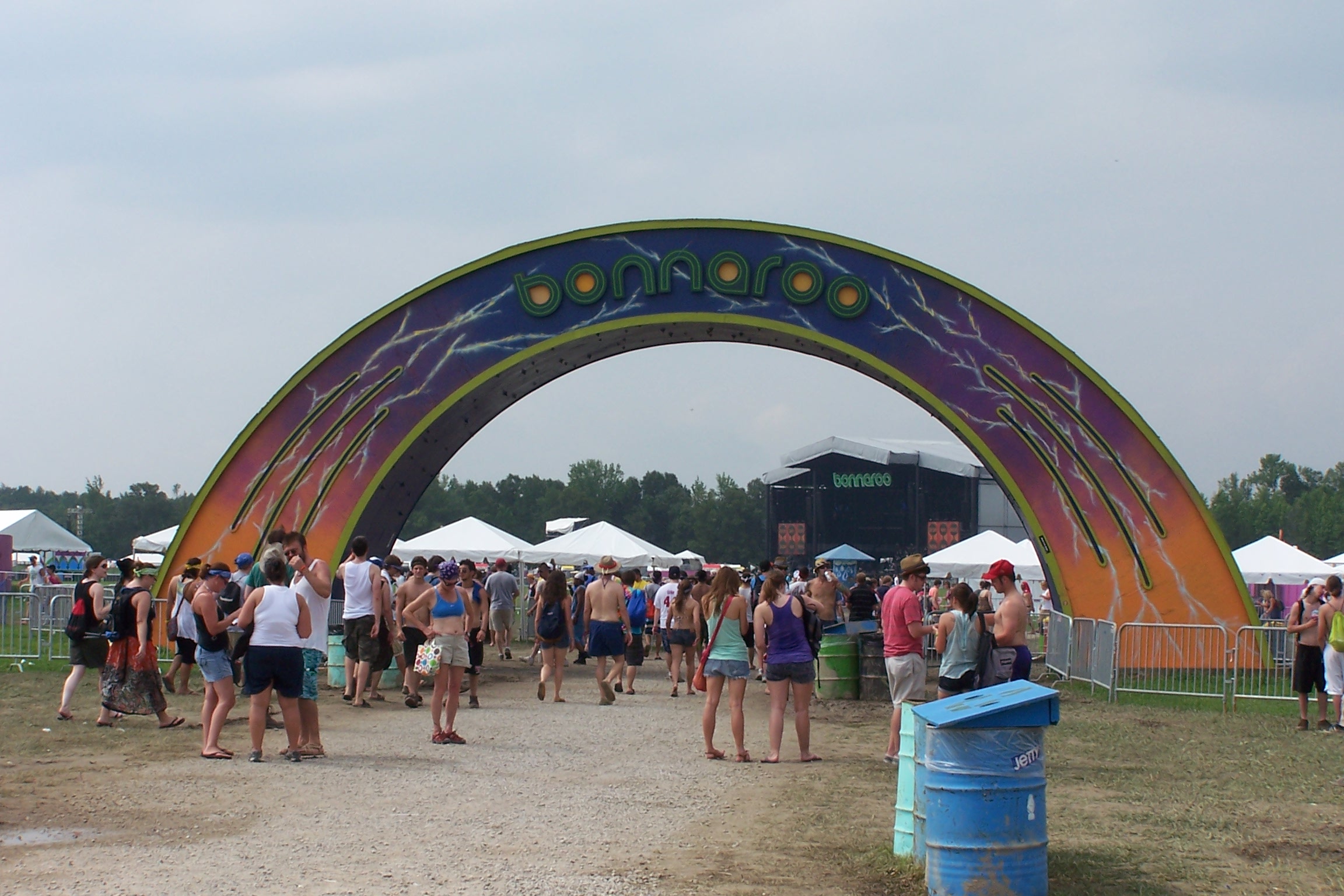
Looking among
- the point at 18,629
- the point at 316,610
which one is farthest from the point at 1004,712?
the point at 18,629

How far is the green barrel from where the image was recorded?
16484 millimetres

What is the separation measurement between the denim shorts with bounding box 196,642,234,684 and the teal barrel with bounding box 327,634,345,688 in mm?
5804

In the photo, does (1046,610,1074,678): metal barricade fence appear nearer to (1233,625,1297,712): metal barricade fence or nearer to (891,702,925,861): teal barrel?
(1233,625,1297,712): metal barricade fence

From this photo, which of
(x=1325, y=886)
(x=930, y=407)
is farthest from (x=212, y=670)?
(x=930, y=407)

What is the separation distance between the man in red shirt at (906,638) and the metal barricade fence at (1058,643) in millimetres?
7757

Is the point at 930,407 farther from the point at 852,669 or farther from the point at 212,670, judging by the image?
the point at 212,670

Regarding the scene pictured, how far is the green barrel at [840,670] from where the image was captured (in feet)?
54.1

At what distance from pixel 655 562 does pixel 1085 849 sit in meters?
25.7

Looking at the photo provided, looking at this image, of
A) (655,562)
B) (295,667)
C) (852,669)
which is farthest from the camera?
(655,562)

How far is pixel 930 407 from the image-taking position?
1989 cm

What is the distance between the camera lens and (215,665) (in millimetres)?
10906

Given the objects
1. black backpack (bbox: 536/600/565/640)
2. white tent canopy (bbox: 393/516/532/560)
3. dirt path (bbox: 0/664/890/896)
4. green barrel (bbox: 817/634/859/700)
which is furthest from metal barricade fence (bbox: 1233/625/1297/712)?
white tent canopy (bbox: 393/516/532/560)

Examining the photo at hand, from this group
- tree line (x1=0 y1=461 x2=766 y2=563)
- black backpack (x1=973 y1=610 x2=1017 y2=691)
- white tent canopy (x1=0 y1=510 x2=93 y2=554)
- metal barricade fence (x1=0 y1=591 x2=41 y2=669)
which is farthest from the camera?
tree line (x1=0 y1=461 x2=766 y2=563)

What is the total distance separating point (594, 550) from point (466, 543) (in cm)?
295
